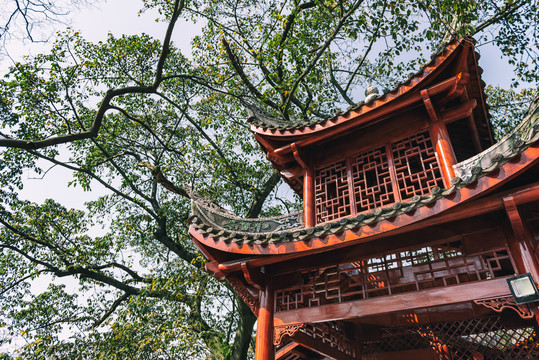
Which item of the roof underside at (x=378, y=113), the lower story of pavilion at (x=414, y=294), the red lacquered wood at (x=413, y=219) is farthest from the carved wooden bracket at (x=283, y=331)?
the roof underside at (x=378, y=113)

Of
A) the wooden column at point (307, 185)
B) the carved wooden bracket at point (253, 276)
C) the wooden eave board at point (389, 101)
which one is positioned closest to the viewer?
the carved wooden bracket at point (253, 276)

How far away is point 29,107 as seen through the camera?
9.30 meters

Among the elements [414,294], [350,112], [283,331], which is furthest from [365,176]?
[283,331]

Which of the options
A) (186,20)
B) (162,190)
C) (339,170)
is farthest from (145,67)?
(339,170)

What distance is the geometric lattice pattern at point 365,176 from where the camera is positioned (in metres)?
5.34

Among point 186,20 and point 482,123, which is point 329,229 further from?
point 186,20

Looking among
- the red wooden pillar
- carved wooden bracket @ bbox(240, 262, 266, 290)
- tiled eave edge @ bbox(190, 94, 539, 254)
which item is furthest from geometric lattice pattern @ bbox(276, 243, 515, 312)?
the red wooden pillar

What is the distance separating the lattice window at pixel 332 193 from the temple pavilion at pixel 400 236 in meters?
0.04

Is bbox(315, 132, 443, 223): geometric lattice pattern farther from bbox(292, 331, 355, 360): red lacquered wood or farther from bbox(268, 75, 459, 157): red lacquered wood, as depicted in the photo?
bbox(292, 331, 355, 360): red lacquered wood

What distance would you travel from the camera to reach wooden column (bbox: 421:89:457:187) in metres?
4.78

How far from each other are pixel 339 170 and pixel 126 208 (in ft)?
27.5

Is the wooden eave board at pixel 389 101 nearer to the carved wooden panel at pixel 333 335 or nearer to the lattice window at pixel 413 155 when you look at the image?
the lattice window at pixel 413 155

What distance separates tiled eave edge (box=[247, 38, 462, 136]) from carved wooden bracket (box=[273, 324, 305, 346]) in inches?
127

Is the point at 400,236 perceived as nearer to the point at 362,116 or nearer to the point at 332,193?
the point at 332,193
